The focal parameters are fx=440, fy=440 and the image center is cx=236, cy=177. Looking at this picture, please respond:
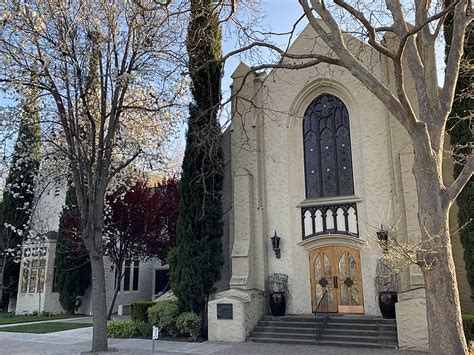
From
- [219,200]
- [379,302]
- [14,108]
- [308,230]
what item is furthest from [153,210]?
[379,302]

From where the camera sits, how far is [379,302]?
45.5 ft

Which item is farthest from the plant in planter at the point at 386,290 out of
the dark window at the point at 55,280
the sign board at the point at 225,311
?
the dark window at the point at 55,280

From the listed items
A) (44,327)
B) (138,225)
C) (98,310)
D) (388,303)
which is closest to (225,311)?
(98,310)

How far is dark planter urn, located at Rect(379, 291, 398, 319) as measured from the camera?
531 inches

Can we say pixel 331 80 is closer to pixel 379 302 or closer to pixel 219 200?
pixel 219 200

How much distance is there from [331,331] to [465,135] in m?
7.33

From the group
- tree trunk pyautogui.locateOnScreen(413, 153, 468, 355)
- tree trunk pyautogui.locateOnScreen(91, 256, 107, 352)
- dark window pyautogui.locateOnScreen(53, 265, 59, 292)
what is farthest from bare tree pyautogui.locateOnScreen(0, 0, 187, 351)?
dark window pyautogui.locateOnScreen(53, 265, 59, 292)

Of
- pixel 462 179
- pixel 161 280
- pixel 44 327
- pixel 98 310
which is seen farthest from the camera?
pixel 161 280

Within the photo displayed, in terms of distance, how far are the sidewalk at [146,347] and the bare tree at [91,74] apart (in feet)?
5.96

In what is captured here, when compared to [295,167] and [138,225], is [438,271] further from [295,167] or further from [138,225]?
[138,225]

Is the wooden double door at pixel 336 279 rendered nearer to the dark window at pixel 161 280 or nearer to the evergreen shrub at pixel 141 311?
the evergreen shrub at pixel 141 311

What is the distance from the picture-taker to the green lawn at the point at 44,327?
696 inches

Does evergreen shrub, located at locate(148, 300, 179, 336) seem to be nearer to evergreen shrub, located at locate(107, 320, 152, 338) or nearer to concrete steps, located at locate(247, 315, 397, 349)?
evergreen shrub, located at locate(107, 320, 152, 338)

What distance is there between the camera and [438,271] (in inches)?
326
